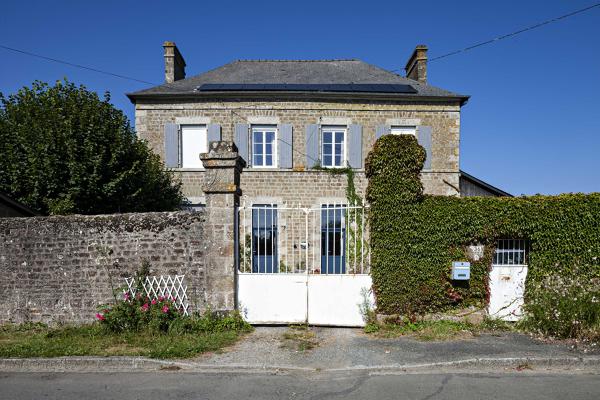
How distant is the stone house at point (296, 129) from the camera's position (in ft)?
43.1

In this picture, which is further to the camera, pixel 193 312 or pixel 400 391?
pixel 193 312

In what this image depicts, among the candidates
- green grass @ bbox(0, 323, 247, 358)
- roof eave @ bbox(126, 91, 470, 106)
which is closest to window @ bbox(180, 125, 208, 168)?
roof eave @ bbox(126, 91, 470, 106)

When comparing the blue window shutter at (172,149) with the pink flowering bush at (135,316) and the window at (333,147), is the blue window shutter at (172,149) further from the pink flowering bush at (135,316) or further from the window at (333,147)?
the pink flowering bush at (135,316)

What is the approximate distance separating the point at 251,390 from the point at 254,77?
12.5 m

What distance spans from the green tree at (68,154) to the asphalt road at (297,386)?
5.35 metres

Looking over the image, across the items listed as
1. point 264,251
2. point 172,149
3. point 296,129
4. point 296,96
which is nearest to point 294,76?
point 296,96

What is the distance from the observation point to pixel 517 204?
21.5 feet

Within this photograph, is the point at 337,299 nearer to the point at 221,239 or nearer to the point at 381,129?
the point at 221,239

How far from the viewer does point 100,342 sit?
5.70m

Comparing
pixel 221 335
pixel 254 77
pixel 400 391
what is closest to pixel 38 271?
pixel 221 335

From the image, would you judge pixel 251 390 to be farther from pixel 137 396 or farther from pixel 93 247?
pixel 93 247

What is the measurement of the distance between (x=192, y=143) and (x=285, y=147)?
3289 mm

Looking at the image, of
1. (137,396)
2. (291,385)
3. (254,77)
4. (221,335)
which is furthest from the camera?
(254,77)

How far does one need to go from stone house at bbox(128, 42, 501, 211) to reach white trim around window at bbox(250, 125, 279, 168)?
0.04m
